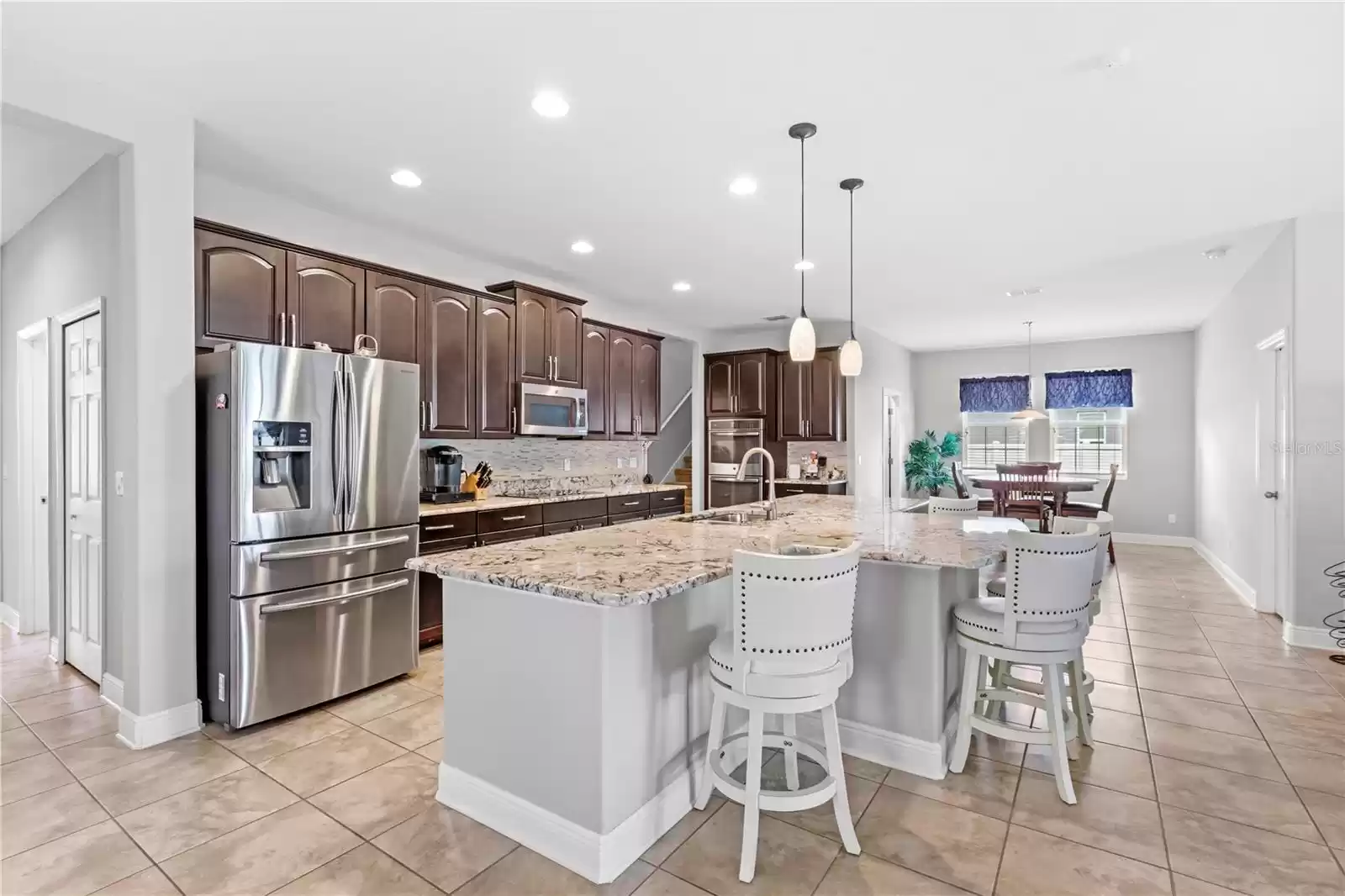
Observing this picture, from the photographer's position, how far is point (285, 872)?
1916 millimetres

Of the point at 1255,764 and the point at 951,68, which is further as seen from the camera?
the point at 1255,764

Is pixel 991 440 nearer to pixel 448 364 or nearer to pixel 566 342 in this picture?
pixel 566 342

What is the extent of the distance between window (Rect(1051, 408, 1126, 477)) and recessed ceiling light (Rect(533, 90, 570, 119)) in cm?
810

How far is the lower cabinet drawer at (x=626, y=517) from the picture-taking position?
5.35 meters

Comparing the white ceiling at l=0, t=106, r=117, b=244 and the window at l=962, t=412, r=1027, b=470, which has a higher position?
the white ceiling at l=0, t=106, r=117, b=244

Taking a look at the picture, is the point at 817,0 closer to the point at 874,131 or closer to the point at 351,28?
the point at 874,131

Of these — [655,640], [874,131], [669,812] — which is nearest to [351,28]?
[874,131]

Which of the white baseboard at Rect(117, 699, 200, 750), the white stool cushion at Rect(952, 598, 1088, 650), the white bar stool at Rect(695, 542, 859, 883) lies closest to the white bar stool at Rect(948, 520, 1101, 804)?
the white stool cushion at Rect(952, 598, 1088, 650)

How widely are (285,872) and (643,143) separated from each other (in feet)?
9.92

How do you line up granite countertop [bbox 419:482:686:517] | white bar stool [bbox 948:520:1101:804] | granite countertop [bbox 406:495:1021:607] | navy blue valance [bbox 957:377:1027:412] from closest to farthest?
granite countertop [bbox 406:495:1021:607]
white bar stool [bbox 948:520:1101:804]
granite countertop [bbox 419:482:686:517]
navy blue valance [bbox 957:377:1027:412]

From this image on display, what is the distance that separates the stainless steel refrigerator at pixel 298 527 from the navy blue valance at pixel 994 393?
8092mm

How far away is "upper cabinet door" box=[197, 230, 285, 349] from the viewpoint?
320cm

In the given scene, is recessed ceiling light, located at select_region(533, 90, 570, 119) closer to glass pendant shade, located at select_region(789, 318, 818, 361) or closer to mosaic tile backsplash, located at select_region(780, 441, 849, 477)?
glass pendant shade, located at select_region(789, 318, 818, 361)

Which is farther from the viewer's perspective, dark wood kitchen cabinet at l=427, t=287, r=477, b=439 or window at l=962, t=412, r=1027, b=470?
window at l=962, t=412, r=1027, b=470
